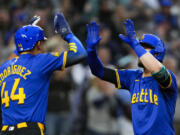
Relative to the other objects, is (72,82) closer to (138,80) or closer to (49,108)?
(49,108)

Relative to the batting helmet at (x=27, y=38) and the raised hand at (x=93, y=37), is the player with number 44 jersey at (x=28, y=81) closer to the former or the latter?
the batting helmet at (x=27, y=38)

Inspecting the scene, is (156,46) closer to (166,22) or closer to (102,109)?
(102,109)

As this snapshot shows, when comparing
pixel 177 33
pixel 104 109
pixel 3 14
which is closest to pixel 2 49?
pixel 3 14

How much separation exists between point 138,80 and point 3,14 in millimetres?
6249

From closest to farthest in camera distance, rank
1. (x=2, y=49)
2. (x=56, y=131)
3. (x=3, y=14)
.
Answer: (x=56, y=131) < (x=2, y=49) < (x=3, y=14)

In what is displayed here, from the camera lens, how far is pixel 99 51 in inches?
389

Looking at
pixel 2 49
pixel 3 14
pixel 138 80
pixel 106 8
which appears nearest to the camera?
pixel 138 80

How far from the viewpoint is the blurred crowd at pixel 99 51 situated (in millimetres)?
8648

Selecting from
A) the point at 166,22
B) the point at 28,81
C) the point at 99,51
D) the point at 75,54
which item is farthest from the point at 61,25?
the point at 166,22

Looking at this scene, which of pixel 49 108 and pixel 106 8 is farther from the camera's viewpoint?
pixel 106 8

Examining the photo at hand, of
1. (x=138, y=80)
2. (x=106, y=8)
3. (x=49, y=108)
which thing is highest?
(x=106, y=8)

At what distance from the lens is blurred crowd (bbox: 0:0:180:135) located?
865cm

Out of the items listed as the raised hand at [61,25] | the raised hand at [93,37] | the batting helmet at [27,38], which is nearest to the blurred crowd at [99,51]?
the raised hand at [61,25]

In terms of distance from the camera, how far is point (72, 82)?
9.13 meters
